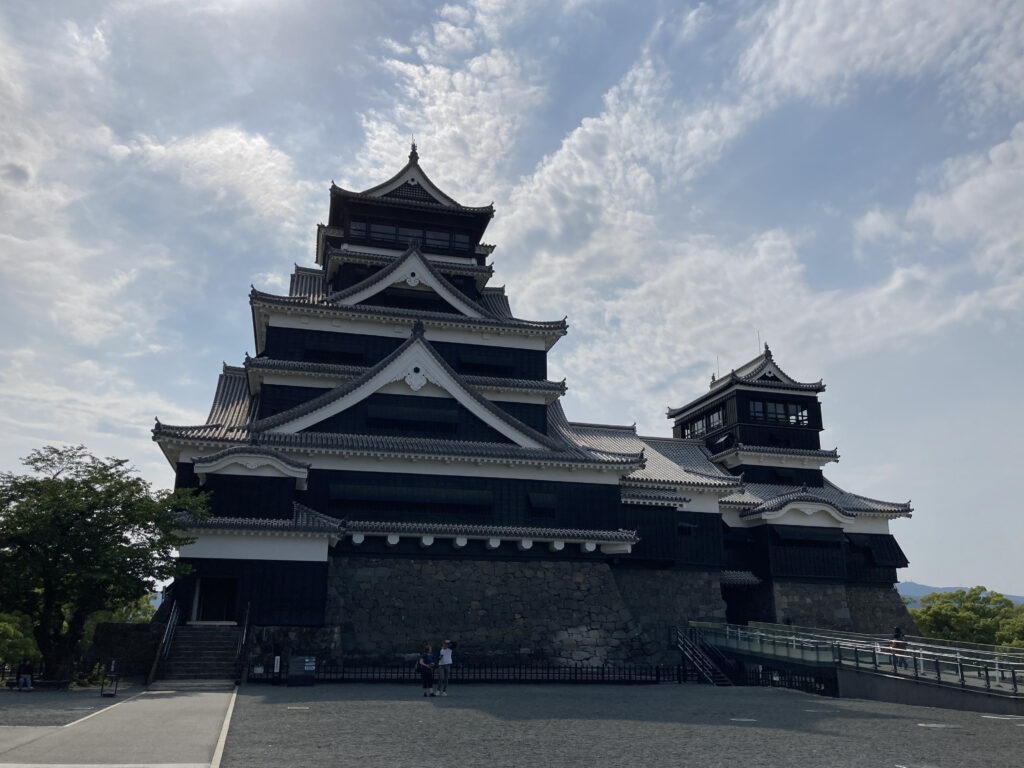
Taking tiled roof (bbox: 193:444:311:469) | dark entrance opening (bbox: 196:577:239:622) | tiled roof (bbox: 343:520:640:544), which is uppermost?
tiled roof (bbox: 193:444:311:469)

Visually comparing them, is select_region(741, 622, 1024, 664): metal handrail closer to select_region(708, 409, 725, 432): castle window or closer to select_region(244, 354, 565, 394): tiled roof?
select_region(244, 354, 565, 394): tiled roof

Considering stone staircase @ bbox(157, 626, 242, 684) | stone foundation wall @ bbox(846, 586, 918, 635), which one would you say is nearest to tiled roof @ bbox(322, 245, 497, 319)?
stone staircase @ bbox(157, 626, 242, 684)

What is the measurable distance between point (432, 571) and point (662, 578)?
34.8ft

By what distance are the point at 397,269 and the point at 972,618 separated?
114 feet

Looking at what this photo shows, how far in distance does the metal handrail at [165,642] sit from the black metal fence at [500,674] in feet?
7.66

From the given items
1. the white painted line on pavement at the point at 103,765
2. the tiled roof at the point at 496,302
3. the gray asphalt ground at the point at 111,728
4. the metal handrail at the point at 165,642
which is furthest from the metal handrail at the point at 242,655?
the tiled roof at the point at 496,302

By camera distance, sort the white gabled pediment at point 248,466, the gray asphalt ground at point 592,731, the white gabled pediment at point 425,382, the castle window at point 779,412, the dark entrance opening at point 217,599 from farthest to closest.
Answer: the castle window at point 779,412 → the white gabled pediment at point 425,382 → the dark entrance opening at point 217,599 → the white gabled pediment at point 248,466 → the gray asphalt ground at point 592,731

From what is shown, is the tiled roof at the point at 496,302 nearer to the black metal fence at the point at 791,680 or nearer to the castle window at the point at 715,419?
the castle window at the point at 715,419

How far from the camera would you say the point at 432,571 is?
25.6 m

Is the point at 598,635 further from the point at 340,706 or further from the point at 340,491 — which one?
the point at 340,706

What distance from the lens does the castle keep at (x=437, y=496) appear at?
78.6 ft

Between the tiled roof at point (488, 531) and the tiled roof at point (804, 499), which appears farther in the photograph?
the tiled roof at point (804, 499)

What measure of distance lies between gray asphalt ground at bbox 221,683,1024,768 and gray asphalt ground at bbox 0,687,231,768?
0.60 metres

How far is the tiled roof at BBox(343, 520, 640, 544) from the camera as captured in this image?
24.8 metres
